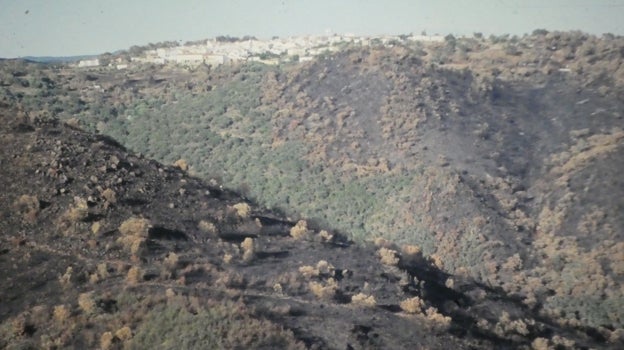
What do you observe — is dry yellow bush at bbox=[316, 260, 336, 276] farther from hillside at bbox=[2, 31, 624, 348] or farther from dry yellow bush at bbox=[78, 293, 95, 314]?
hillside at bbox=[2, 31, 624, 348]

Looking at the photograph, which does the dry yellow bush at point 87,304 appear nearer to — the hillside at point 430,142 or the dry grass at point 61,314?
the dry grass at point 61,314

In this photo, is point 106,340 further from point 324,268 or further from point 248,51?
point 248,51

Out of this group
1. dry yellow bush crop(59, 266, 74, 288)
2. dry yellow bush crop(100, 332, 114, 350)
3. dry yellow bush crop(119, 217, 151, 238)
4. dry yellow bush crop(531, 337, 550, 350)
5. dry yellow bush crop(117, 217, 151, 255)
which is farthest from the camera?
dry yellow bush crop(119, 217, 151, 238)

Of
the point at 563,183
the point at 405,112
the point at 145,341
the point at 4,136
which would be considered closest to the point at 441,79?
the point at 405,112

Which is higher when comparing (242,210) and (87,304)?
(242,210)

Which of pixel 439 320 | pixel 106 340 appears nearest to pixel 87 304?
pixel 106 340

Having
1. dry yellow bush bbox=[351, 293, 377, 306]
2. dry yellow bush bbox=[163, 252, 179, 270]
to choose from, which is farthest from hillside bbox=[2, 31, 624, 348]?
dry yellow bush bbox=[163, 252, 179, 270]
